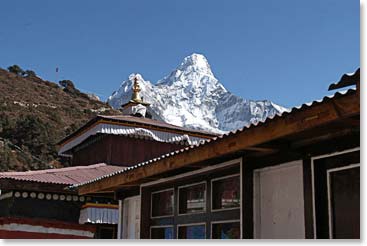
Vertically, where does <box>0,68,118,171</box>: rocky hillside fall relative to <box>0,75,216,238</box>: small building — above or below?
above

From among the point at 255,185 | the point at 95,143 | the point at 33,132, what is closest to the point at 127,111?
the point at 95,143

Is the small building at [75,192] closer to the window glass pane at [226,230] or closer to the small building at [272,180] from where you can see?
the small building at [272,180]

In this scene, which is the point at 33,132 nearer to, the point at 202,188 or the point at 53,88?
the point at 53,88

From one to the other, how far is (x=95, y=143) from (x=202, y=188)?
7776 millimetres

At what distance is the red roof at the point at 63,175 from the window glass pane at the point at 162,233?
4.06 m

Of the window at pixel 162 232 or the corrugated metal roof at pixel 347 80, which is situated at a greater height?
the corrugated metal roof at pixel 347 80

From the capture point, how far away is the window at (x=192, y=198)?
18.4ft

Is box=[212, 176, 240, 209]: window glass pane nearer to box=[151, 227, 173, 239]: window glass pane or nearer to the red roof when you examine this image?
box=[151, 227, 173, 239]: window glass pane

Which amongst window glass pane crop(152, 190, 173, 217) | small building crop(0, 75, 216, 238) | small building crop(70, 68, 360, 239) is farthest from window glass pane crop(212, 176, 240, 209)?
small building crop(0, 75, 216, 238)

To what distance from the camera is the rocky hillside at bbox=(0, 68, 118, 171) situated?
82.3ft

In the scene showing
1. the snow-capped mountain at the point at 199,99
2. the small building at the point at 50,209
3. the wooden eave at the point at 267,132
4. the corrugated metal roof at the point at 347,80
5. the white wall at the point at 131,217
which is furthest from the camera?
the small building at the point at 50,209

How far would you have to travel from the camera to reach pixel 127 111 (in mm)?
14148

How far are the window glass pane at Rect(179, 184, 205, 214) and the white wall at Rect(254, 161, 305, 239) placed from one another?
95 centimetres

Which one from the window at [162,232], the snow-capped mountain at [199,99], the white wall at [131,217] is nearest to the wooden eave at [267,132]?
the snow-capped mountain at [199,99]
